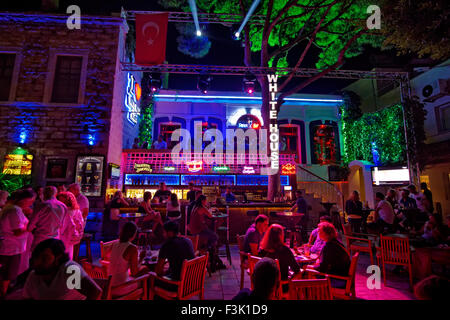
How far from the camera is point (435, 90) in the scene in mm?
12383

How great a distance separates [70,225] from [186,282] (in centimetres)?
299

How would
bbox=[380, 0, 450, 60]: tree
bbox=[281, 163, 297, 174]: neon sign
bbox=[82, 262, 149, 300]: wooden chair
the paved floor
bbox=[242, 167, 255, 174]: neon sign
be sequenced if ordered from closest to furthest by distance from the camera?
bbox=[82, 262, 149, 300]: wooden chair, the paved floor, bbox=[380, 0, 450, 60]: tree, bbox=[242, 167, 255, 174]: neon sign, bbox=[281, 163, 297, 174]: neon sign

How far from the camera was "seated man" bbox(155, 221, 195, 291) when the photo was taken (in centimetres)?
321

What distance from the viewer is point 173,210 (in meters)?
7.20

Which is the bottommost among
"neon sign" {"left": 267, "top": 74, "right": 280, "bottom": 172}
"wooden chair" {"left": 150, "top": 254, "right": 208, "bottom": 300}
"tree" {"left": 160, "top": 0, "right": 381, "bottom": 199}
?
"wooden chair" {"left": 150, "top": 254, "right": 208, "bottom": 300}

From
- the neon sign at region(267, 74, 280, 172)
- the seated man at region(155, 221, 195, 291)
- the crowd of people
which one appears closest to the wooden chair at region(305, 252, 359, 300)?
the seated man at region(155, 221, 195, 291)

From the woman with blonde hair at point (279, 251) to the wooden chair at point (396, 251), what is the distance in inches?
109

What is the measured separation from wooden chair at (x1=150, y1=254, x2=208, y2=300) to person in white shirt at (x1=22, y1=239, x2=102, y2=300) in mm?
984

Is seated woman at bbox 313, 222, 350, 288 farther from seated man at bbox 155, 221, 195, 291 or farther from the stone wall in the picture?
the stone wall

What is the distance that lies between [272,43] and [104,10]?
28.7ft

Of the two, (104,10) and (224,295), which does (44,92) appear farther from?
(224,295)

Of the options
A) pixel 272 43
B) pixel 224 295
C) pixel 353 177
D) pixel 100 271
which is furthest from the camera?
pixel 353 177

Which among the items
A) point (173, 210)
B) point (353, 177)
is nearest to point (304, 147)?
point (353, 177)

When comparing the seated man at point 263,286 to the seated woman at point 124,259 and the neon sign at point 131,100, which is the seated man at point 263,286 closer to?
the seated woman at point 124,259
